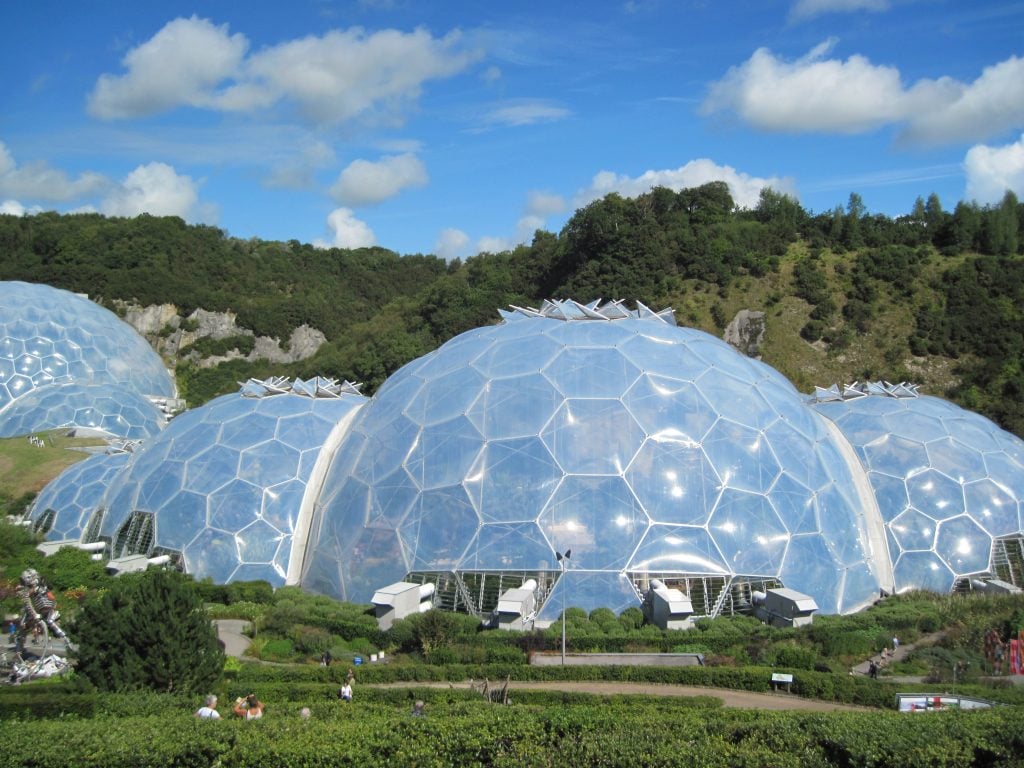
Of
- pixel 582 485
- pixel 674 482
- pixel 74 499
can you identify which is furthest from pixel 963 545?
pixel 74 499

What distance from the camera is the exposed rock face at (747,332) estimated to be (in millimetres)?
55975

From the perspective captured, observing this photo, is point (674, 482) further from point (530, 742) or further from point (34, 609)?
point (34, 609)

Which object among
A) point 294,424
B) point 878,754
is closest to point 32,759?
point 878,754

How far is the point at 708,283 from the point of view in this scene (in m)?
60.1

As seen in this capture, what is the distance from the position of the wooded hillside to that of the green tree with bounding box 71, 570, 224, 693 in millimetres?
44165

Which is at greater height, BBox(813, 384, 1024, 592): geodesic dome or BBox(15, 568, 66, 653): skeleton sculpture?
BBox(813, 384, 1024, 592): geodesic dome

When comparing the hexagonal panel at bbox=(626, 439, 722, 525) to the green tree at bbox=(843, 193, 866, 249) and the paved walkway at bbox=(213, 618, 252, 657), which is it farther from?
the green tree at bbox=(843, 193, 866, 249)

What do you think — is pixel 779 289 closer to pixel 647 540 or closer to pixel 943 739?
pixel 647 540

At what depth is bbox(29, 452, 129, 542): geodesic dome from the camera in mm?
27188

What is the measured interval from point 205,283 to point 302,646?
67.0 meters

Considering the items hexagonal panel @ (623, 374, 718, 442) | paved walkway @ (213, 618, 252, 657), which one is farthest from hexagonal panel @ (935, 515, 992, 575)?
paved walkway @ (213, 618, 252, 657)

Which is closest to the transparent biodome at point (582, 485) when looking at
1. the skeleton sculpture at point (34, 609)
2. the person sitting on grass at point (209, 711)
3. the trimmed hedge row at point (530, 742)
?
the skeleton sculpture at point (34, 609)

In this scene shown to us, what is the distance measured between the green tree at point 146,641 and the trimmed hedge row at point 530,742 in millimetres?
2138

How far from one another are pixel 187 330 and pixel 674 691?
66163 millimetres
